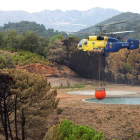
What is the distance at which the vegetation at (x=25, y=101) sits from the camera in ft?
75.7

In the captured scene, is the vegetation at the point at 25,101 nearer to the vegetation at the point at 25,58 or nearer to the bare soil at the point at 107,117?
the bare soil at the point at 107,117

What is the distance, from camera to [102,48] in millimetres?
30516

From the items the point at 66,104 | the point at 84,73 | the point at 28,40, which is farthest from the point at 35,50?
the point at 66,104

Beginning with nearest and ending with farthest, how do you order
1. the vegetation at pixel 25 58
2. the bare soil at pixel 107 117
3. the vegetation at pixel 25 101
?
the vegetation at pixel 25 101
the bare soil at pixel 107 117
the vegetation at pixel 25 58

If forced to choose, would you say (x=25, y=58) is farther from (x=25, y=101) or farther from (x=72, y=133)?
(x=72, y=133)

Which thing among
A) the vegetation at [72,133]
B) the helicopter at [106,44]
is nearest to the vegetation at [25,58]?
the helicopter at [106,44]

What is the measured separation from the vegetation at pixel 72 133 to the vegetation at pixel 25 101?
5838mm

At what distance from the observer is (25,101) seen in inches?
941

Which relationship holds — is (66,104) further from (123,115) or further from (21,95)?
(21,95)

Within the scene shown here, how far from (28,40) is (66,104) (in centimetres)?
4111

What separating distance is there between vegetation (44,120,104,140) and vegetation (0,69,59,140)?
230 inches

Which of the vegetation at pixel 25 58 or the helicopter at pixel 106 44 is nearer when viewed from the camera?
the helicopter at pixel 106 44

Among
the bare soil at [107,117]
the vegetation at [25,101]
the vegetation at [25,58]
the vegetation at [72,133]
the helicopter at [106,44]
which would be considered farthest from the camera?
the vegetation at [25,58]

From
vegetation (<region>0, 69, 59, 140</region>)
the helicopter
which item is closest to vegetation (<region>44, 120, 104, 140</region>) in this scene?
vegetation (<region>0, 69, 59, 140</region>)
